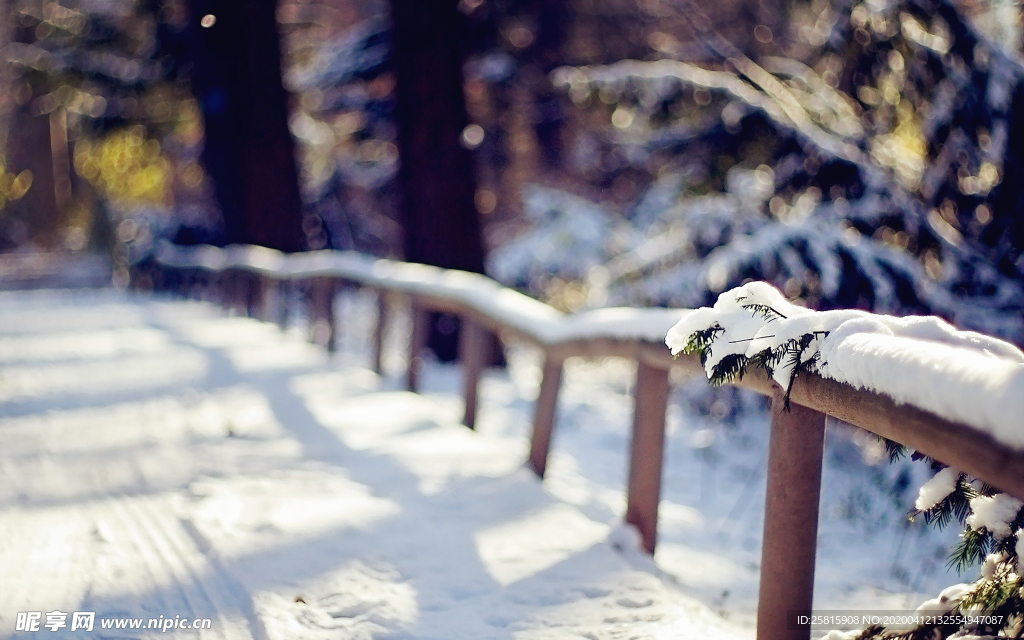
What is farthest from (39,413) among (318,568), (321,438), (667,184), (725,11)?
(725,11)

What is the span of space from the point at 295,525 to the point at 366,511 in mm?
376

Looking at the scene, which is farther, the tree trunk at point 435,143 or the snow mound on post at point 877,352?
the tree trunk at point 435,143

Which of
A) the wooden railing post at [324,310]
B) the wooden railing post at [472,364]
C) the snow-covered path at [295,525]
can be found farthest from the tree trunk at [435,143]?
the wooden railing post at [472,364]

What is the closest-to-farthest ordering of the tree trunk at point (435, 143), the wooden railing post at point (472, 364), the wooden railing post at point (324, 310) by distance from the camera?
the wooden railing post at point (472, 364) → the wooden railing post at point (324, 310) → the tree trunk at point (435, 143)

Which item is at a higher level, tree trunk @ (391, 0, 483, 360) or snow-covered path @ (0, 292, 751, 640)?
tree trunk @ (391, 0, 483, 360)

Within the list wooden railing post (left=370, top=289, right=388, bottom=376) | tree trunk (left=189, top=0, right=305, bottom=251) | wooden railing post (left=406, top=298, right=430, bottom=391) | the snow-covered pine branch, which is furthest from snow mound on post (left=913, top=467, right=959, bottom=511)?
tree trunk (left=189, top=0, right=305, bottom=251)

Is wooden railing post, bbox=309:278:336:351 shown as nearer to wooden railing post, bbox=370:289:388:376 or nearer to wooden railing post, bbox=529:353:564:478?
wooden railing post, bbox=370:289:388:376

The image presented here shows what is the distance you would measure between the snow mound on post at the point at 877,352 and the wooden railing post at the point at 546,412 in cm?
196

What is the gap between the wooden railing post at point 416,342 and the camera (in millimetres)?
7371

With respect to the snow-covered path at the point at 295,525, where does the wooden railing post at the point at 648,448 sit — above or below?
above

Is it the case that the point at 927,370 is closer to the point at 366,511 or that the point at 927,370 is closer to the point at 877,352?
the point at 877,352

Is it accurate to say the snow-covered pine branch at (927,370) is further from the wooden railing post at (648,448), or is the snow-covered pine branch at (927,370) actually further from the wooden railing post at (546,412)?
the wooden railing post at (546,412)

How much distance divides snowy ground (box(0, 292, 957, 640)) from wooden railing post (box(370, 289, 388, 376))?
182 mm

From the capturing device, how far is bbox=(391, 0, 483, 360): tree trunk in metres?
10.2
